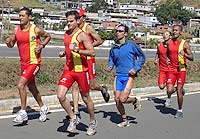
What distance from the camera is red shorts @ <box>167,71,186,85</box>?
11625 mm

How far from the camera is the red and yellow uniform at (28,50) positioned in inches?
364

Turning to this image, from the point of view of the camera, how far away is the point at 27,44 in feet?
30.3

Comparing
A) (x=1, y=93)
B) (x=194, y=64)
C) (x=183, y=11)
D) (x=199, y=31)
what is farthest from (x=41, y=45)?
(x=183, y=11)

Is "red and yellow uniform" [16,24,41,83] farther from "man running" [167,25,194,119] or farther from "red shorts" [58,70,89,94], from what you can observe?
"man running" [167,25,194,119]

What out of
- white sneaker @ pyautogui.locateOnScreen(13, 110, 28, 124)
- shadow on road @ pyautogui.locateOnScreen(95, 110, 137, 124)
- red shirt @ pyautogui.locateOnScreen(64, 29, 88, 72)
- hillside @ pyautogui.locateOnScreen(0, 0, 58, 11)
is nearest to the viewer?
red shirt @ pyautogui.locateOnScreen(64, 29, 88, 72)

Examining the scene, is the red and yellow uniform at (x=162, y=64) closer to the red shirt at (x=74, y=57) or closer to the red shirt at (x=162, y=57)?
the red shirt at (x=162, y=57)

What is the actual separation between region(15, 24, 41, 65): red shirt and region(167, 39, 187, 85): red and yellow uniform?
3635 mm

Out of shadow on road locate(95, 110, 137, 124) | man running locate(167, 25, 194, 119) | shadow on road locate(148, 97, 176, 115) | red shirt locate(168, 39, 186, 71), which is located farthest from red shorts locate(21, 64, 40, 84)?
shadow on road locate(148, 97, 176, 115)

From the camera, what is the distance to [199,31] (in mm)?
129875

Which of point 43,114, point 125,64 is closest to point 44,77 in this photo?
point 43,114

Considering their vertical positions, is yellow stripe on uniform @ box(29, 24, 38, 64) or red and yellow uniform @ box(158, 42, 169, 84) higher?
yellow stripe on uniform @ box(29, 24, 38, 64)

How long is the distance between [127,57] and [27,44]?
1908 millimetres

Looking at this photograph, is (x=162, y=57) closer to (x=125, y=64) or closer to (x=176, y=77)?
(x=176, y=77)

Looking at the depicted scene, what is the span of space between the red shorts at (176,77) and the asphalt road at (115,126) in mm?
780
